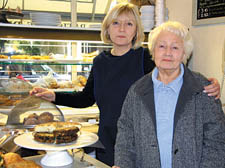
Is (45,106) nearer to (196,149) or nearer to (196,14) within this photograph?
(196,149)

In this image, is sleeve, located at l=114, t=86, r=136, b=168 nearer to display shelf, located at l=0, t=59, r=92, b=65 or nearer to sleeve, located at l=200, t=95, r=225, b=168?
sleeve, located at l=200, t=95, r=225, b=168

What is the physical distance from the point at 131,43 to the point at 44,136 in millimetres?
1100

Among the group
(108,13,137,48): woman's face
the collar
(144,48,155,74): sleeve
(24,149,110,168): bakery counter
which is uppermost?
(108,13,137,48): woman's face

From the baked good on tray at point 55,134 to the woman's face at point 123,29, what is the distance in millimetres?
859

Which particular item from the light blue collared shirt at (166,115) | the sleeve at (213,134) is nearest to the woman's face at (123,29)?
the light blue collared shirt at (166,115)

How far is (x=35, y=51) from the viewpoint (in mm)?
3482

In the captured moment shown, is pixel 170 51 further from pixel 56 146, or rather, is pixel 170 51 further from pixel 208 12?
pixel 208 12

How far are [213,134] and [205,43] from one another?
1518 mm

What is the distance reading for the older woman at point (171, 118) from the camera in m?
1.52

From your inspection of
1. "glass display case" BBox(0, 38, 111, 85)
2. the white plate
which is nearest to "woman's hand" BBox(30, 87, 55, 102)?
"glass display case" BBox(0, 38, 111, 85)

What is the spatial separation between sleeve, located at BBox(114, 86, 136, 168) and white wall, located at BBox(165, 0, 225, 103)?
1.21 m

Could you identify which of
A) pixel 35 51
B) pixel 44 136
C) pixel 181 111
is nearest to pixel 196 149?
pixel 181 111

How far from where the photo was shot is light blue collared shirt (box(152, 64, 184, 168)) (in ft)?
5.17

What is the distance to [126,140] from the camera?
1677mm
